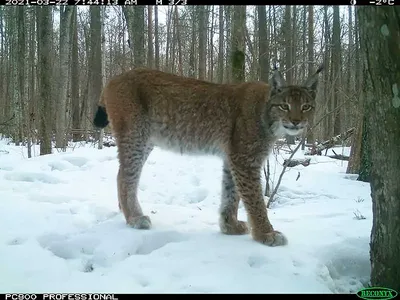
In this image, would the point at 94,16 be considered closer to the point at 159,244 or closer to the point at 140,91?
the point at 140,91

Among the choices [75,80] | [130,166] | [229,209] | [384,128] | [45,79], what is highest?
[75,80]

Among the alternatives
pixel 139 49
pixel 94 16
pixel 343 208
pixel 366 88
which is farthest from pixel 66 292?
pixel 94 16

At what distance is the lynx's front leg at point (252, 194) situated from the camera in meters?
3.84

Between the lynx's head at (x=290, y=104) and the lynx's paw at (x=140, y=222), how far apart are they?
1.58 meters

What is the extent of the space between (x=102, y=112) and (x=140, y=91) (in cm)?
73

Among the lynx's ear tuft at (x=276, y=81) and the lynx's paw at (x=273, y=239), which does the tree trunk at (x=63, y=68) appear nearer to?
the lynx's ear tuft at (x=276, y=81)

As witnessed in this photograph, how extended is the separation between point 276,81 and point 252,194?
3.68 feet

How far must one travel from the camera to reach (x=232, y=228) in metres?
4.12

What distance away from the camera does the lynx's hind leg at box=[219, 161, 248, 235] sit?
414cm

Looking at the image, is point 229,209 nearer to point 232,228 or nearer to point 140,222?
point 232,228

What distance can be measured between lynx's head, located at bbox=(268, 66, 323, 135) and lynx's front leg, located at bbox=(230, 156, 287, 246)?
18.4 inches

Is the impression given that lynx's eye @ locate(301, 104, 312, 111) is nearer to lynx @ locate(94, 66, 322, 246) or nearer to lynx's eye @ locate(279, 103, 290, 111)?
lynx @ locate(94, 66, 322, 246)

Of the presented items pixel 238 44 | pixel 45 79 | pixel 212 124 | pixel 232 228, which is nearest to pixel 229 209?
pixel 232 228

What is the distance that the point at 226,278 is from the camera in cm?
286
